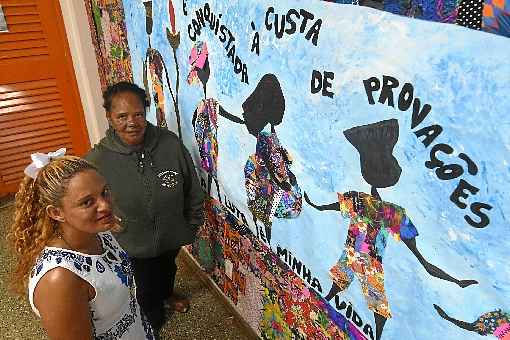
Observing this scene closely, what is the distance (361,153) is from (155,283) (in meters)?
1.48

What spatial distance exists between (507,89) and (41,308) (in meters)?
1.11

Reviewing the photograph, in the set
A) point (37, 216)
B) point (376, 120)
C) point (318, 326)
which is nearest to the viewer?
point (376, 120)

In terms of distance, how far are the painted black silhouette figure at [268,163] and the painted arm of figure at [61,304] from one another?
2.00 ft

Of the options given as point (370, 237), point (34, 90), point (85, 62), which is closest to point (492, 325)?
point (370, 237)

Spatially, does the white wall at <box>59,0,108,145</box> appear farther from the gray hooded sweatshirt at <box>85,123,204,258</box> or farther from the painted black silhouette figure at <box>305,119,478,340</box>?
the painted black silhouette figure at <box>305,119,478,340</box>

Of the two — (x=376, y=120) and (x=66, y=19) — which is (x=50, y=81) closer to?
(x=66, y=19)

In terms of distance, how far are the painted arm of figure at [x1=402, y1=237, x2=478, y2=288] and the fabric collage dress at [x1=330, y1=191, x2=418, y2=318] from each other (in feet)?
0.05

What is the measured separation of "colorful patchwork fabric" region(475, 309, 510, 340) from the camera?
73 centimetres

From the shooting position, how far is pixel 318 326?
133 cm

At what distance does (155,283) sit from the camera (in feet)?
6.63

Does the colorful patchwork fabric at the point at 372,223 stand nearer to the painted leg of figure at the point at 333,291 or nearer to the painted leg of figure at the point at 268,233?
the painted leg of figure at the point at 333,291

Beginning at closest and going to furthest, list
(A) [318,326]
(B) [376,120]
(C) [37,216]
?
(B) [376,120]
(C) [37,216]
(A) [318,326]

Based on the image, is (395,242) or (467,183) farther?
(395,242)

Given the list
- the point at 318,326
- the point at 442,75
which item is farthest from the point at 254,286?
the point at 442,75
